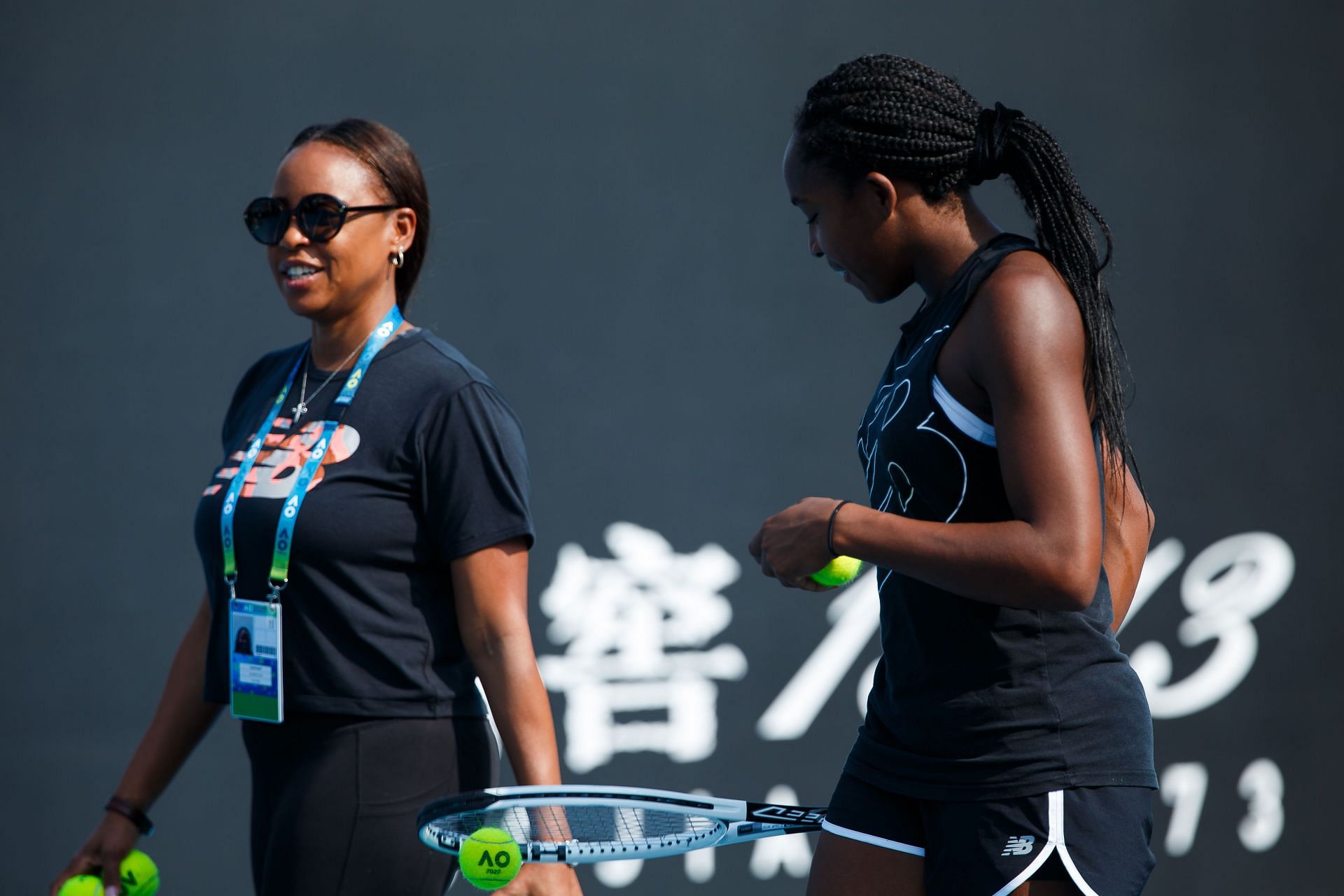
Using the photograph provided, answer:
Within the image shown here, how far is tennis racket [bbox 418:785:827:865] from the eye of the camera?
169 cm

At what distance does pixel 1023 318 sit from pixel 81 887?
162 cm

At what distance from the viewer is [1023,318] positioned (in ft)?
4.48

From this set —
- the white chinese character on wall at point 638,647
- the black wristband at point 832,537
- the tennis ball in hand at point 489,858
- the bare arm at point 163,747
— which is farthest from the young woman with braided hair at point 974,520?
the white chinese character on wall at point 638,647

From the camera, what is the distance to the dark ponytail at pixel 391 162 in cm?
202

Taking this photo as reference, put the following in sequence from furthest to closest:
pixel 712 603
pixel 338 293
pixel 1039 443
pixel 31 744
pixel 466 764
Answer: pixel 712 603 < pixel 31 744 < pixel 338 293 < pixel 466 764 < pixel 1039 443

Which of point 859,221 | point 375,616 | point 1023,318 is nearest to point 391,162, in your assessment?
point 375,616

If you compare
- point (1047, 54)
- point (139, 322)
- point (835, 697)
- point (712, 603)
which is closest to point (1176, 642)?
point (835, 697)

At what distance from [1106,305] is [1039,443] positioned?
11.2 inches

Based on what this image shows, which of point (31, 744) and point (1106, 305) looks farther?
point (31, 744)

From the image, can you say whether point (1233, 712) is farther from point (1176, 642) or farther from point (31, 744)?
point (31, 744)

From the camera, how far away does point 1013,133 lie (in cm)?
156

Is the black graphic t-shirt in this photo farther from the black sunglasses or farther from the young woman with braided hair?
the young woman with braided hair

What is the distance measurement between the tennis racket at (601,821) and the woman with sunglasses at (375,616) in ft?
0.18

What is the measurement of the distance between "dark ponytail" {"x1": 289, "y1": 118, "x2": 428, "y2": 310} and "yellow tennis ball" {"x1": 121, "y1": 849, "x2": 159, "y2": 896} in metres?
0.96
